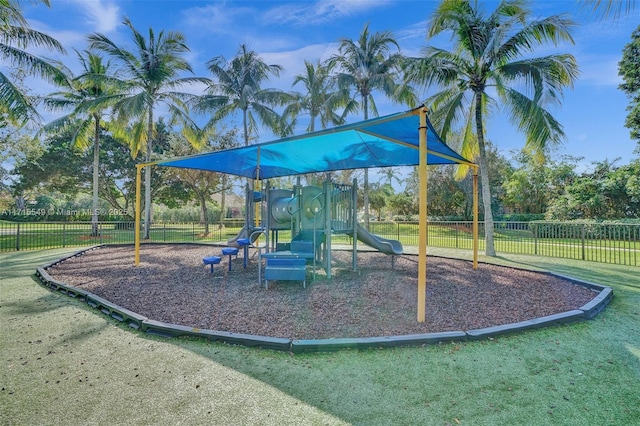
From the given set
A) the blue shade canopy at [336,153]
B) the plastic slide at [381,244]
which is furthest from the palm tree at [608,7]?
the plastic slide at [381,244]

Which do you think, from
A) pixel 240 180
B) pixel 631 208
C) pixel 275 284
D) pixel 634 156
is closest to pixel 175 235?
pixel 240 180

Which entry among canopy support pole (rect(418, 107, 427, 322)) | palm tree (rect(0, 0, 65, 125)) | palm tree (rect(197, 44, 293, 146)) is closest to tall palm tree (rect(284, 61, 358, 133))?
palm tree (rect(197, 44, 293, 146))

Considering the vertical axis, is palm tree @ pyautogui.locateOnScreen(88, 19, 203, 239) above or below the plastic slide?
above

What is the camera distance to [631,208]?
18.6 m

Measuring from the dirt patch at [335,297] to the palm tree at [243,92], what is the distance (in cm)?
1274

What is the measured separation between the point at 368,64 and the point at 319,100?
11.5 feet

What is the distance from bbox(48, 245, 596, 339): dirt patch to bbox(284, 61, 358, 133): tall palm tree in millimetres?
12198

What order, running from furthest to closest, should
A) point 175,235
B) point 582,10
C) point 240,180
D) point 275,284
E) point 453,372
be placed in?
point 240,180, point 175,235, point 275,284, point 582,10, point 453,372

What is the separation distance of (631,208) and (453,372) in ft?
78.5

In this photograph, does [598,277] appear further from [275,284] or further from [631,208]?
[631,208]

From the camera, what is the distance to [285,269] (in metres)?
5.36

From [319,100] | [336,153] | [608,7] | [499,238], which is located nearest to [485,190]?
[336,153]

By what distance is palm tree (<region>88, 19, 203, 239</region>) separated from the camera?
47.8 ft

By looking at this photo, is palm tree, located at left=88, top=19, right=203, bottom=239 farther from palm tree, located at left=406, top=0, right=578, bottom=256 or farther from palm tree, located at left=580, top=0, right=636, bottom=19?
palm tree, located at left=580, top=0, right=636, bottom=19
